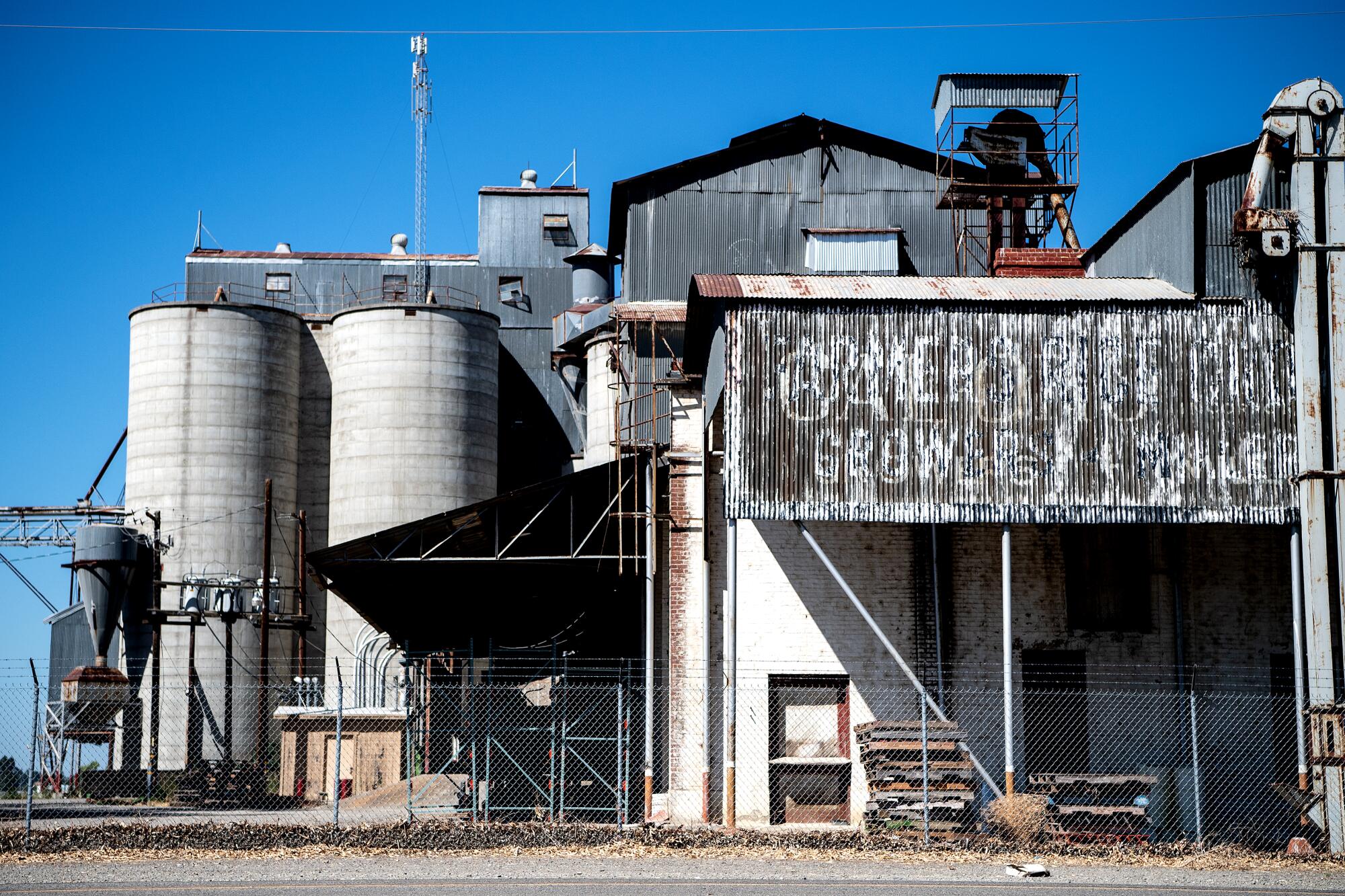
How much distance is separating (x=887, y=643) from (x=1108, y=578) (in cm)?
505

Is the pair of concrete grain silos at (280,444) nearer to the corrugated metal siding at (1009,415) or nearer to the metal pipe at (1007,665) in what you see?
the corrugated metal siding at (1009,415)

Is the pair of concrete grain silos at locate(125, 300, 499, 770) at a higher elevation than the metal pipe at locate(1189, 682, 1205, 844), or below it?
higher

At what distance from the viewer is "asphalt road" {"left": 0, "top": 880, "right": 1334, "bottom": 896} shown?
1557cm

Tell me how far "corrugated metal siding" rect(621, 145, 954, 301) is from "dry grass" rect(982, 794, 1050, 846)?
20340 millimetres

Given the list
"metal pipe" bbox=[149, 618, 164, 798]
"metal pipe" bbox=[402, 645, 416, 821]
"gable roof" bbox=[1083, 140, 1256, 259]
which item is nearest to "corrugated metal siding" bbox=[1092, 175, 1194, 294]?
"gable roof" bbox=[1083, 140, 1256, 259]

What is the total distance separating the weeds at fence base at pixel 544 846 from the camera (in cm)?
1811

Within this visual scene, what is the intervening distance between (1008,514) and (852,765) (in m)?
5.39

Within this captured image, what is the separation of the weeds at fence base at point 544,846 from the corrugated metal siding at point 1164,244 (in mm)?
10039

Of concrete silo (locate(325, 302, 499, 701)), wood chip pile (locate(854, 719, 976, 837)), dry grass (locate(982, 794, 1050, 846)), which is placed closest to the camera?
dry grass (locate(982, 794, 1050, 846))

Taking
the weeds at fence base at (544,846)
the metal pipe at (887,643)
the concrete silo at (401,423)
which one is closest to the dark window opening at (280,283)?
the concrete silo at (401,423)

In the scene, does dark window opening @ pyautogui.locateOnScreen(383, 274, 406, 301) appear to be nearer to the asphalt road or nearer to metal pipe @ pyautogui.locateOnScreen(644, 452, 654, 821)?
metal pipe @ pyautogui.locateOnScreen(644, 452, 654, 821)

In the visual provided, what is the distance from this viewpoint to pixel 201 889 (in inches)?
618

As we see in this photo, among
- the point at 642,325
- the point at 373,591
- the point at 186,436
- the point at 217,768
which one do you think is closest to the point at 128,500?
the point at 186,436

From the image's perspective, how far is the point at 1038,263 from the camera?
2964 cm
